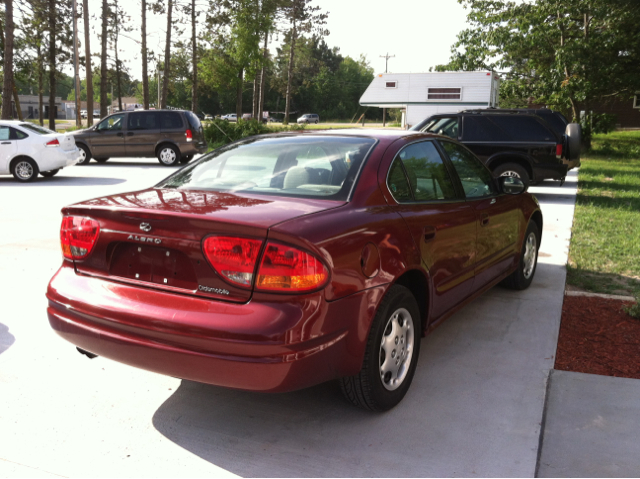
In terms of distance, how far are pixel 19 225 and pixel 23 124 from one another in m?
7.25

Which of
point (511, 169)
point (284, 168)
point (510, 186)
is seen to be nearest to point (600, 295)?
point (510, 186)

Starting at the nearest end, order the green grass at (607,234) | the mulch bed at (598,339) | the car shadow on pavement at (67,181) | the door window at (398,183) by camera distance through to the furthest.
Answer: the door window at (398,183)
the mulch bed at (598,339)
the green grass at (607,234)
the car shadow on pavement at (67,181)

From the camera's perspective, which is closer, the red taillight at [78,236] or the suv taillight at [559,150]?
the red taillight at [78,236]

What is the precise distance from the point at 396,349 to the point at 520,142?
9.91 m

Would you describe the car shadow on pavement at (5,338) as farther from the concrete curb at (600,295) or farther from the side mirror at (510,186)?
the concrete curb at (600,295)

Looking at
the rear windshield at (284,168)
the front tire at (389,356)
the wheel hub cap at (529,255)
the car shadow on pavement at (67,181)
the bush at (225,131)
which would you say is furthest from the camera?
the bush at (225,131)

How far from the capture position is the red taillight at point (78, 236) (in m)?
3.29

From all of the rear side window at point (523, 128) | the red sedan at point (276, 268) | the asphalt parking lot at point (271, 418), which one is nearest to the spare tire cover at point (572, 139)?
the rear side window at point (523, 128)

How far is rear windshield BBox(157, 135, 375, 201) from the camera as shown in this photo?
3576 millimetres

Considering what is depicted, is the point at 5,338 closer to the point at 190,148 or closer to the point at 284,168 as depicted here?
the point at 284,168

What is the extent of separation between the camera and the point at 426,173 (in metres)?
4.16

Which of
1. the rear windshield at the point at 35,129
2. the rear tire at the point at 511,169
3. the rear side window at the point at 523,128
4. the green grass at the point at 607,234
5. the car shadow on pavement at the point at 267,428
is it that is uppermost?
the rear side window at the point at 523,128

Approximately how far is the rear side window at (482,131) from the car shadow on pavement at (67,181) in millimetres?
7839

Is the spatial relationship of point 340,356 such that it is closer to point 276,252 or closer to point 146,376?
point 276,252
